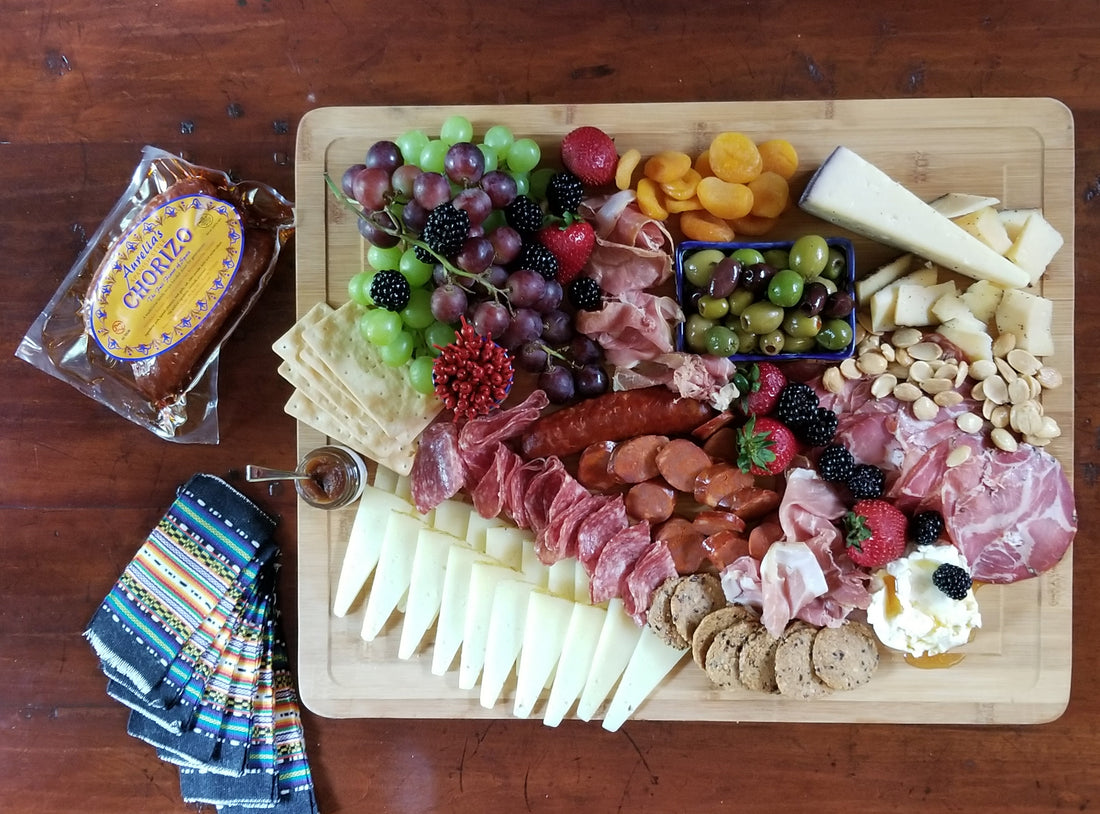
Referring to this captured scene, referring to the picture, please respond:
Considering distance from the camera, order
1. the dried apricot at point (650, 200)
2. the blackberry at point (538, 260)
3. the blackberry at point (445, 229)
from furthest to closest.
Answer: the dried apricot at point (650, 200)
the blackberry at point (538, 260)
the blackberry at point (445, 229)

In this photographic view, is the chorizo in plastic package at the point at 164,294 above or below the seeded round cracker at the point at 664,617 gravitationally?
above

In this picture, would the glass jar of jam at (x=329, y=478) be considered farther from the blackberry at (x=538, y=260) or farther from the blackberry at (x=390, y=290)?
the blackberry at (x=538, y=260)

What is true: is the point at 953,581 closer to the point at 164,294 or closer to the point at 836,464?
the point at 836,464

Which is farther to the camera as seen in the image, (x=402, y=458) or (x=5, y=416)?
(x=5, y=416)

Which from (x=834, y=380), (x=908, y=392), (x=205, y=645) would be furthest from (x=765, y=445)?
(x=205, y=645)

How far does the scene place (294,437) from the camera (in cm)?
161

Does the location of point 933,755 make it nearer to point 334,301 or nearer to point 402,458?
point 402,458

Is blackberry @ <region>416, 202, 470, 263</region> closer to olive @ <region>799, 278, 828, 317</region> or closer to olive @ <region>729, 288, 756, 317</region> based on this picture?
olive @ <region>729, 288, 756, 317</region>

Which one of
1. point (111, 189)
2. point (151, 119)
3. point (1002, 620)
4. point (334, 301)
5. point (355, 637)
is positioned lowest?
point (355, 637)

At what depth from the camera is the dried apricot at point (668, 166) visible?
4.75ft

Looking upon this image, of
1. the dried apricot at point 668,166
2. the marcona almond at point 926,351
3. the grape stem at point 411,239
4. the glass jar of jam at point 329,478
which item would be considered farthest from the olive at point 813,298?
the glass jar of jam at point 329,478

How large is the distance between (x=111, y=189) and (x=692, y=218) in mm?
1260

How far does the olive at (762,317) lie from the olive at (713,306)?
0.13 ft

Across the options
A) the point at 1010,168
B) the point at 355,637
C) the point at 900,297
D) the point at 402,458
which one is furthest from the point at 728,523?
the point at 1010,168
